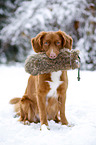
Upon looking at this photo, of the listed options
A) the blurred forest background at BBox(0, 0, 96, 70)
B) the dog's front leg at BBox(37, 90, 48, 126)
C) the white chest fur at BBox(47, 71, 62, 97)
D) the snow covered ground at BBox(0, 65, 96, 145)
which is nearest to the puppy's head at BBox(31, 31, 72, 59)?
the white chest fur at BBox(47, 71, 62, 97)

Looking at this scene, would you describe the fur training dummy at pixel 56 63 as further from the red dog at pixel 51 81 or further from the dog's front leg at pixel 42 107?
the dog's front leg at pixel 42 107

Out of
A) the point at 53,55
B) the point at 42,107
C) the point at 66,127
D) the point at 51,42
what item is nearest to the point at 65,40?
the point at 51,42

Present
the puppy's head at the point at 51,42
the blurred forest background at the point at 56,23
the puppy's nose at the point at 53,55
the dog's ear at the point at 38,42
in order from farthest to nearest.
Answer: the blurred forest background at the point at 56,23
the dog's ear at the point at 38,42
the puppy's head at the point at 51,42
the puppy's nose at the point at 53,55

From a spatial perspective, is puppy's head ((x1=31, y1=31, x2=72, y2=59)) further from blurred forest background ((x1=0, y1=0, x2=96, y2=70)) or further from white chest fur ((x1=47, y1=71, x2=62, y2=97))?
blurred forest background ((x1=0, y1=0, x2=96, y2=70))

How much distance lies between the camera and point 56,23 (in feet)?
35.6

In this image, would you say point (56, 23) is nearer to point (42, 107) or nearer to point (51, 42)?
point (51, 42)

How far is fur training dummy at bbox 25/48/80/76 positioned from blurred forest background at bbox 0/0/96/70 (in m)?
6.65

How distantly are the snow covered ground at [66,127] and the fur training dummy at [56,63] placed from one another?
0.76 m

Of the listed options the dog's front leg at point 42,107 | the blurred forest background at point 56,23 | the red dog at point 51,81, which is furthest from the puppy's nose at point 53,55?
the blurred forest background at point 56,23

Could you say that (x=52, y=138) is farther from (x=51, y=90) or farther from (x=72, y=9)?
(x=72, y=9)

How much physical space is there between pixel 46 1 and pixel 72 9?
5.27 ft

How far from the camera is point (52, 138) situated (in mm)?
1937

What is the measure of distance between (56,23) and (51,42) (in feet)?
28.7

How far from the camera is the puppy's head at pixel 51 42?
95.3 inches
